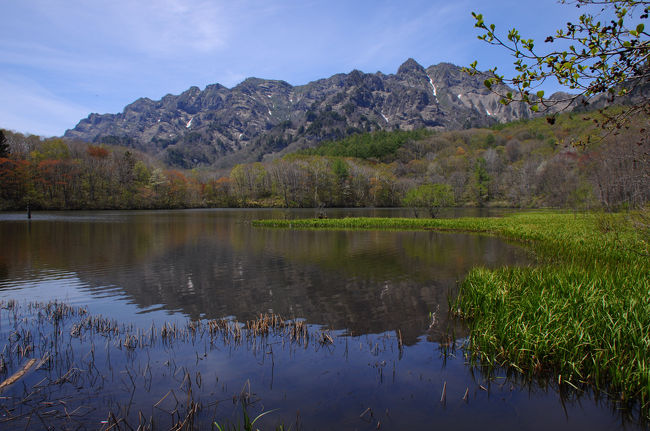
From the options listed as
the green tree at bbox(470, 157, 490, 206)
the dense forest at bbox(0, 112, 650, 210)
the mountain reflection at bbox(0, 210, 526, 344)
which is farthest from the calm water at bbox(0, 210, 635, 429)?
the green tree at bbox(470, 157, 490, 206)

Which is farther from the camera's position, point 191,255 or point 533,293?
point 191,255

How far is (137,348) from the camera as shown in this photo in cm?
862

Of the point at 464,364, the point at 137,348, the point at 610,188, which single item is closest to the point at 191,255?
the point at 137,348

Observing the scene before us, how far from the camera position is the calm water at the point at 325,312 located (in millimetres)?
6039

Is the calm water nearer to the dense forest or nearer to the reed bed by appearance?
the reed bed

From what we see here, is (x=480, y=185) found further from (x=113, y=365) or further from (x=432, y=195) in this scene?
(x=113, y=365)

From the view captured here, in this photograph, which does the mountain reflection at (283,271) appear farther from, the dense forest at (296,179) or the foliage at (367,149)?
the foliage at (367,149)

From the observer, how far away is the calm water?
6039 mm

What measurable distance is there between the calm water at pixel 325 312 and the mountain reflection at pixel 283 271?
0.08 meters

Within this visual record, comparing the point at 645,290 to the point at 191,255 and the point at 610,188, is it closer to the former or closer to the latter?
the point at 191,255

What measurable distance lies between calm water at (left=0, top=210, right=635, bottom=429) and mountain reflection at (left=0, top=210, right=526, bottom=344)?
0.08 meters

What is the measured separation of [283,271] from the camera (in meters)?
18.6

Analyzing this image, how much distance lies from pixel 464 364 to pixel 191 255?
20.3m

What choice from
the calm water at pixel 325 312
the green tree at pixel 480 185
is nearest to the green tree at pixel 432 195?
the calm water at pixel 325 312
